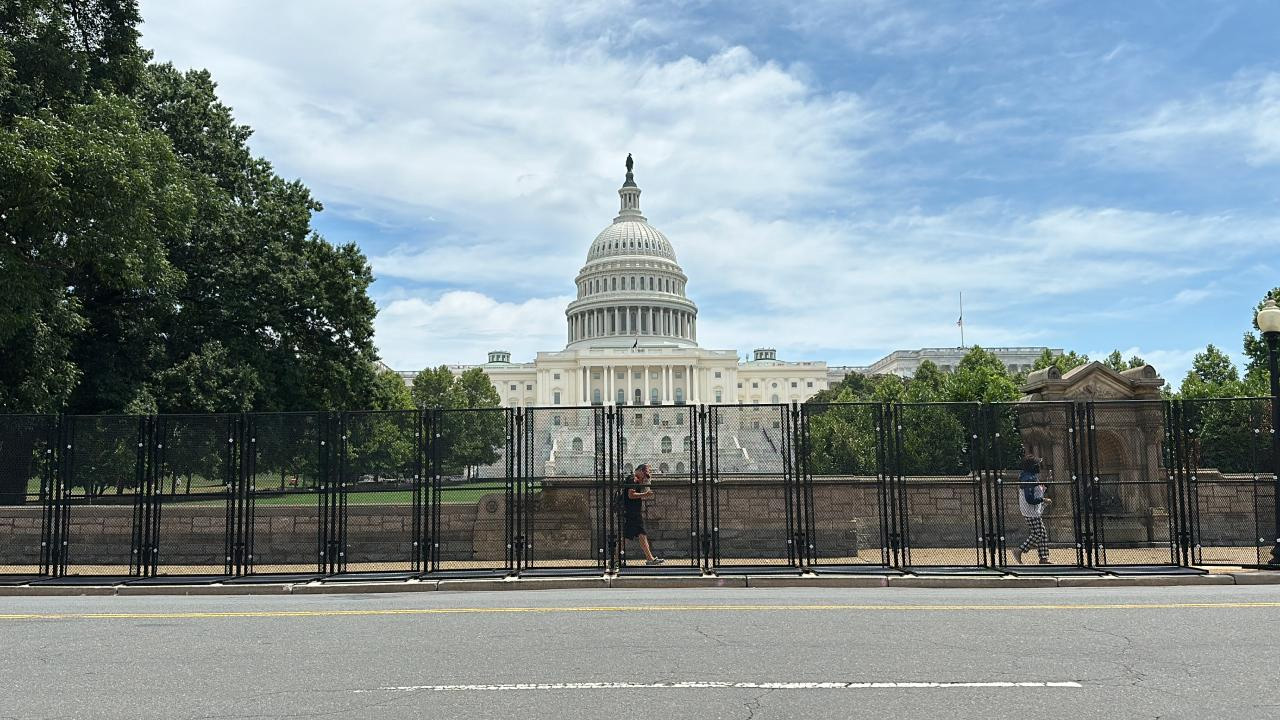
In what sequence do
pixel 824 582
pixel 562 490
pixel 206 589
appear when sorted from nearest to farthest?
pixel 824 582 < pixel 206 589 < pixel 562 490

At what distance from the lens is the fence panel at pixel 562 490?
16062 millimetres

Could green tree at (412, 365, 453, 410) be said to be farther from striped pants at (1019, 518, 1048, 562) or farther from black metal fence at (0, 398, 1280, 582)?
striped pants at (1019, 518, 1048, 562)

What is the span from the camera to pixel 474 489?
1616 centimetres

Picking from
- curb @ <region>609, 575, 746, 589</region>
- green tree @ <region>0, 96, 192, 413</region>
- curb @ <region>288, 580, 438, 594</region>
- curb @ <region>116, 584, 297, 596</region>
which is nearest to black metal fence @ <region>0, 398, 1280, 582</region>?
curb @ <region>288, 580, 438, 594</region>

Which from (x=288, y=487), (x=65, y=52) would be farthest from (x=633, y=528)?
(x=65, y=52)

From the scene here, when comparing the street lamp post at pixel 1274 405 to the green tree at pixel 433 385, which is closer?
the street lamp post at pixel 1274 405

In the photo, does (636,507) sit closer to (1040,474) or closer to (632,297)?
(1040,474)

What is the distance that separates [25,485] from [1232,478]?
838 inches

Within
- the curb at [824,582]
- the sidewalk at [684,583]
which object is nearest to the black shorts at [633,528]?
the sidewalk at [684,583]

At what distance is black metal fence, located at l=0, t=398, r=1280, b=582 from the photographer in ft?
52.0

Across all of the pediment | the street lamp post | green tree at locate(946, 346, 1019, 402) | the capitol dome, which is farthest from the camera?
the capitol dome

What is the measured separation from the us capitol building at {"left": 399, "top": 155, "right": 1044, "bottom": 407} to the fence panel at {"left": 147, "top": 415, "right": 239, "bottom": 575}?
117366 mm

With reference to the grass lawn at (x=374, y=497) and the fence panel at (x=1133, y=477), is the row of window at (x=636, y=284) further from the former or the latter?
the grass lawn at (x=374, y=497)

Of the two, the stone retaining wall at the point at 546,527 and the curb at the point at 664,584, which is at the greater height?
the stone retaining wall at the point at 546,527
